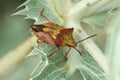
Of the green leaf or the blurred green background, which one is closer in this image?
the green leaf

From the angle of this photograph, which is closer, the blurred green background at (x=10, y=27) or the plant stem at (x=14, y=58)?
the plant stem at (x=14, y=58)

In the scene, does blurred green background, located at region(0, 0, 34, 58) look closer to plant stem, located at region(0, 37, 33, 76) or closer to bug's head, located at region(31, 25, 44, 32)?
plant stem, located at region(0, 37, 33, 76)

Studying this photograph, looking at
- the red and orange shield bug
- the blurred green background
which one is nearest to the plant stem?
the blurred green background

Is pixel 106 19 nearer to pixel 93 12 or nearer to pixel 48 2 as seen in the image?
pixel 93 12

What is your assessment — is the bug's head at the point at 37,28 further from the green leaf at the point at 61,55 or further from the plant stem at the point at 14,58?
the plant stem at the point at 14,58

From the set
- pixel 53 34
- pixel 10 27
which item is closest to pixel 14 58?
pixel 10 27

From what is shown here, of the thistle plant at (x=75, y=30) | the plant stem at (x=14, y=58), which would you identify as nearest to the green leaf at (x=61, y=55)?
the thistle plant at (x=75, y=30)
